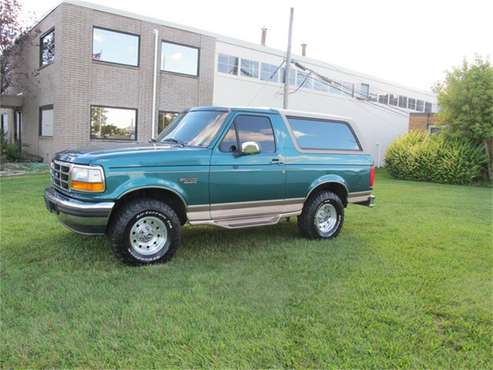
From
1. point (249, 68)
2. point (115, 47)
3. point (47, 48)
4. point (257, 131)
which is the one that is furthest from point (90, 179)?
point (249, 68)

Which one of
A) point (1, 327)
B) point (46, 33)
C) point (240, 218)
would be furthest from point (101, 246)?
point (46, 33)

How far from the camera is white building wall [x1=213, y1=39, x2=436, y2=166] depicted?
19.5 m

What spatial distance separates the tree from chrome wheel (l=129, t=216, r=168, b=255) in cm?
1751

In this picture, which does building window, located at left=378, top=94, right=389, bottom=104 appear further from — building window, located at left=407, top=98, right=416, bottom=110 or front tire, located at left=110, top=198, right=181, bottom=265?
front tire, located at left=110, top=198, right=181, bottom=265

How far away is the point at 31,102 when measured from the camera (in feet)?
59.5

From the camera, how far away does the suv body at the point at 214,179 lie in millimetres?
4598

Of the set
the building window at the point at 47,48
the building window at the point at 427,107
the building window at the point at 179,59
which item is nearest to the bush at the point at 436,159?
the building window at the point at 179,59

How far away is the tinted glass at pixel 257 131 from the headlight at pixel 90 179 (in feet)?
6.15

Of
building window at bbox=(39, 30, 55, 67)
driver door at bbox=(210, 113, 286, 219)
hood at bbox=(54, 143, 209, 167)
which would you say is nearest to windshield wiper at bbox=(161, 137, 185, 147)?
hood at bbox=(54, 143, 209, 167)

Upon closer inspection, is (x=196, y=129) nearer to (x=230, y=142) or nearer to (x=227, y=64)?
(x=230, y=142)

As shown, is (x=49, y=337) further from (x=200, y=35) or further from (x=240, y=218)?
(x=200, y=35)

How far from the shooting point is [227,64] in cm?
1934

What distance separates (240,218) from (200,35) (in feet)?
46.7

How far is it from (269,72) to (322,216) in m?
15.7
